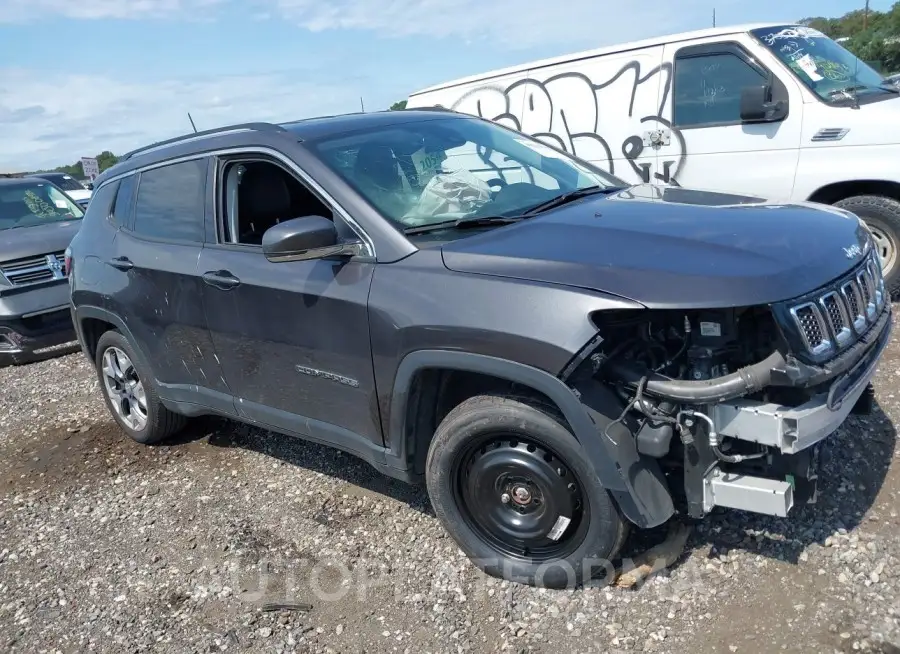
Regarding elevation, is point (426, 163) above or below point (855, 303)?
above

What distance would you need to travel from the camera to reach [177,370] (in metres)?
4.38

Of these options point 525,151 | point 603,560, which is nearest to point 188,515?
point 603,560

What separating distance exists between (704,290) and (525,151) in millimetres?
1973

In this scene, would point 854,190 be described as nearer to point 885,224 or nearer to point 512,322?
point 885,224

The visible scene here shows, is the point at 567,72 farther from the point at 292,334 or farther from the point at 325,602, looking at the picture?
the point at 325,602

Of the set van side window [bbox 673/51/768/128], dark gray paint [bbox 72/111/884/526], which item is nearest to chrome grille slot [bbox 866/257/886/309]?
dark gray paint [bbox 72/111/884/526]

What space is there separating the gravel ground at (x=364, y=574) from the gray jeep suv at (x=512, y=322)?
29 cm

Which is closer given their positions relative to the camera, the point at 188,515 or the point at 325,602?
the point at 325,602

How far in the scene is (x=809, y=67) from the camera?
6121 mm

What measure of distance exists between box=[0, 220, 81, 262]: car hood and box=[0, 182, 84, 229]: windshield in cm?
33

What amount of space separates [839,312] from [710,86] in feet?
14.0

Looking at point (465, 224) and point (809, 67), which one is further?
point (809, 67)

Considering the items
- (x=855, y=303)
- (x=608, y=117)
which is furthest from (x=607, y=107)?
(x=855, y=303)

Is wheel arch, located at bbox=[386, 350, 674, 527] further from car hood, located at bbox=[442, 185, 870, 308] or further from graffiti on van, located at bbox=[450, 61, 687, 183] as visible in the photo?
graffiti on van, located at bbox=[450, 61, 687, 183]
